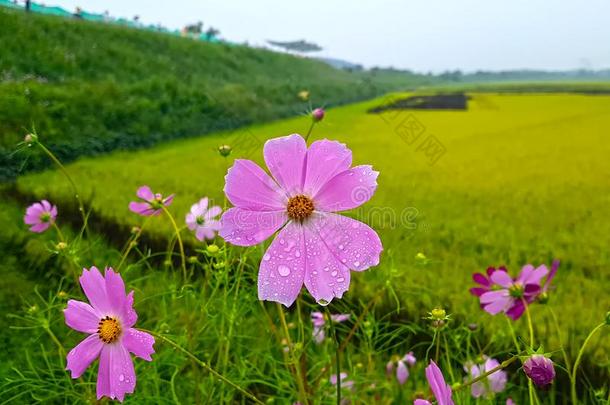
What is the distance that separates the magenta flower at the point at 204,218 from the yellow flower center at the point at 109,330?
0.45 metres

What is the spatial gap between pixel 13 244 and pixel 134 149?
8.33ft

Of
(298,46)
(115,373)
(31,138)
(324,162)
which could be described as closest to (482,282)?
(324,162)

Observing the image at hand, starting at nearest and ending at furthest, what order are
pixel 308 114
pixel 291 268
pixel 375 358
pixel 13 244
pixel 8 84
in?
pixel 291 268
pixel 308 114
pixel 375 358
pixel 13 244
pixel 8 84

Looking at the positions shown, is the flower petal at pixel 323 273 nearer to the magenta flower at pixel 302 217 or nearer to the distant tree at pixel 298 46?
the magenta flower at pixel 302 217

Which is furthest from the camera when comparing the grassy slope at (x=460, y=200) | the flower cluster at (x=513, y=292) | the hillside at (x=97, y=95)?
the hillside at (x=97, y=95)

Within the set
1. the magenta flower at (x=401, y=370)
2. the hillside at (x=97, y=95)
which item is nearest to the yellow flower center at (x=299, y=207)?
the magenta flower at (x=401, y=370)

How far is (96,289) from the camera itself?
53cm

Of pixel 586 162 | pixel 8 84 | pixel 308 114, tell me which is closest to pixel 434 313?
pixel 308 114

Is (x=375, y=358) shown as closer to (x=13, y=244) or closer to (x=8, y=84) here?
(x=13, y=244)

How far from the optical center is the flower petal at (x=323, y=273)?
1.42 ft

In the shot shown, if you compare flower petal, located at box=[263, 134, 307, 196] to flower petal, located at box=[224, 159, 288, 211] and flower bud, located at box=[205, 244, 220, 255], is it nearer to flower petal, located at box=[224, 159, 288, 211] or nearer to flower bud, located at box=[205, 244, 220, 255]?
flower petal, located at box=[224, 159, 288, 211]

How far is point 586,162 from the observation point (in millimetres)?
3957

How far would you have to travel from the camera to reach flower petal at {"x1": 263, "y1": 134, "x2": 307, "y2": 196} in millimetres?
459

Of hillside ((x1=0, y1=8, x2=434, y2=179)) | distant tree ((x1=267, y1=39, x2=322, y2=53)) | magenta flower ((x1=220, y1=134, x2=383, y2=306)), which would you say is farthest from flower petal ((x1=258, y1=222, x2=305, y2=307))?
distant tree ((x1=267, y1=39, x2=322, y2=53))
